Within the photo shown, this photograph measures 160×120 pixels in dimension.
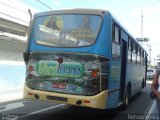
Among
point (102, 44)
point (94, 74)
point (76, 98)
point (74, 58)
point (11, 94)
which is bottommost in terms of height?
point (11, 94)

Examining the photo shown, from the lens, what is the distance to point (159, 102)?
6984mm

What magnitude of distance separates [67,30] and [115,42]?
5.17ft

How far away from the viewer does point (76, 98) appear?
32.0 feet

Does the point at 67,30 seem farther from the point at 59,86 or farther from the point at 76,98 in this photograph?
the point at 76,98

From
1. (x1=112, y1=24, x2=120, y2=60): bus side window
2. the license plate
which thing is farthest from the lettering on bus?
(x1=112, y1=24, x2=120, y2=60): bus side window

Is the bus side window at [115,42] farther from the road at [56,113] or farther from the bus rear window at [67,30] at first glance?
the road at [56,113]

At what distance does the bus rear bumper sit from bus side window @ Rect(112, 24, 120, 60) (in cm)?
152

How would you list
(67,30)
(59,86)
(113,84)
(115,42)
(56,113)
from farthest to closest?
(56,113) < (115,42) < (113,84) < (67,30) < (59,86)

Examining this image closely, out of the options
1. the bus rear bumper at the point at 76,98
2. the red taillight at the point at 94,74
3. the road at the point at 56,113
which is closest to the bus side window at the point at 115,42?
the red taillight at the point at 94,74

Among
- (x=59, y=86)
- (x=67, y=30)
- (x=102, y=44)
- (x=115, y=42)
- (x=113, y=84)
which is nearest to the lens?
(x=102, y=44)

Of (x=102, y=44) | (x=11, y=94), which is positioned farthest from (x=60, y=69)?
(x=11, y=94)

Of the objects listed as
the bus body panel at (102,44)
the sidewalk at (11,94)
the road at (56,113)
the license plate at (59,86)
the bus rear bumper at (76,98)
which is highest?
the bus body panel at (102,44)

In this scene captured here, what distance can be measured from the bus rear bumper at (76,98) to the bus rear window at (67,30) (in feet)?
4.64

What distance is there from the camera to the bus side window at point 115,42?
35.3 feet
